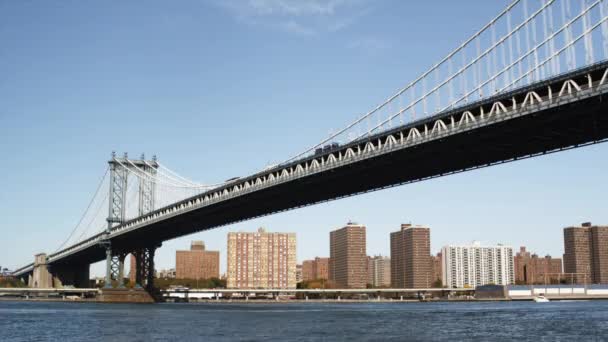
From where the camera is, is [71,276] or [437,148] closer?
[437,148]

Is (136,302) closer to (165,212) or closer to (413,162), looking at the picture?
(165,212)

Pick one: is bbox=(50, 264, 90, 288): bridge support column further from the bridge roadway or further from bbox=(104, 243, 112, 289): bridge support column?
the bridge roadway

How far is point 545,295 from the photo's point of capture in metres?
144

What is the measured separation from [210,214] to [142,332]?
36.4m

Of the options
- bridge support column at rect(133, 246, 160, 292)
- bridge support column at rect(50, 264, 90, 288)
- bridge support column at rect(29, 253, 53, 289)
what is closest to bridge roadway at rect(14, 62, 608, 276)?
bridge support column at rect(133, 246, 160, 292)

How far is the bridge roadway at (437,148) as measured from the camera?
3716cm

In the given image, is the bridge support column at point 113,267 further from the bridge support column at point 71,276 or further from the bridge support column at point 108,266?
the bridge support column at point 71,276

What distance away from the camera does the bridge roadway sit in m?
37.2

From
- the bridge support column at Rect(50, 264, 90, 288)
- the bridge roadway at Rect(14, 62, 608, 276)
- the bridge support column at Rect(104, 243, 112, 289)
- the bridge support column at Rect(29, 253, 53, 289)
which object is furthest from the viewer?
the bridge support column at Rect(50, 264, 90, 288)

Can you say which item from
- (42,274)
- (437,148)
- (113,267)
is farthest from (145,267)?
(437,148)

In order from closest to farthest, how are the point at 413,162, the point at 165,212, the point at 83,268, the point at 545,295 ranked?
the point at 413,162 → the point at 165,212 → the point at 83,268 → the point at 545,295

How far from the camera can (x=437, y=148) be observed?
4584 cm

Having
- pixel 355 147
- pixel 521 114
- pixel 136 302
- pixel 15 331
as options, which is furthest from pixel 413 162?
pixel 136 302

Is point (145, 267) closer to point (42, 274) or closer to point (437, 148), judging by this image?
point (42, 274)
